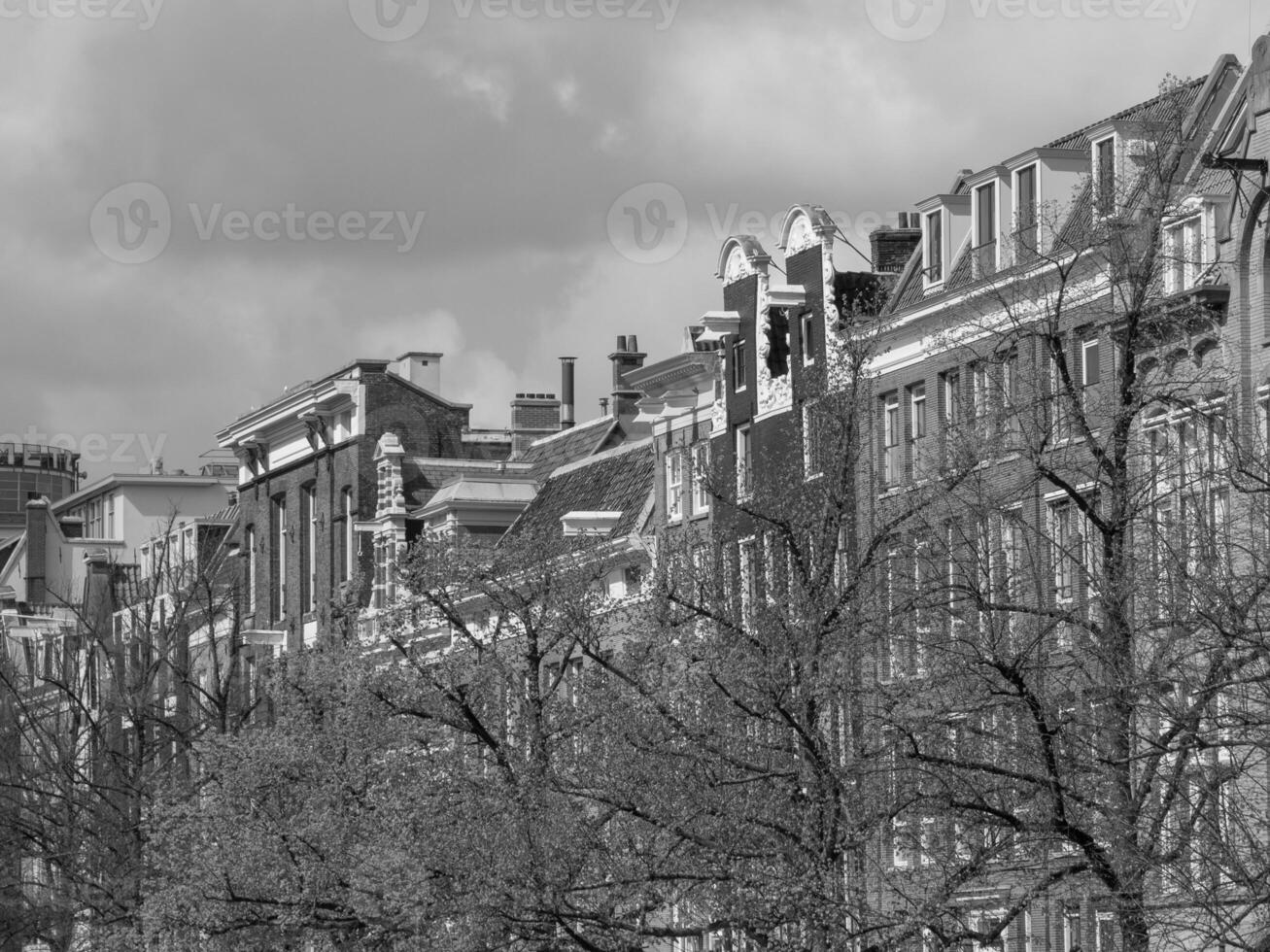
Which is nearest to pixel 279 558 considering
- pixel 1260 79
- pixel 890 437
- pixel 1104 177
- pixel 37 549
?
pixel 890 437

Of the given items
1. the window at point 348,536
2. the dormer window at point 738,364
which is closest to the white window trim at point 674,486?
the dormer window at point 738,364

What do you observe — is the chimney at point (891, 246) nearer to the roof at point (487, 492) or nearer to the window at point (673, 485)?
the window at point (673, 485)

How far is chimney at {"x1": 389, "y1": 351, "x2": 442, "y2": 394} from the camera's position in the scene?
293ft

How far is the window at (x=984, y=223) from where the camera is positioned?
178 ft

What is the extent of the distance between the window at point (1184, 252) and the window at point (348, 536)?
39.5 m

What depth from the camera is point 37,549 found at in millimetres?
130250

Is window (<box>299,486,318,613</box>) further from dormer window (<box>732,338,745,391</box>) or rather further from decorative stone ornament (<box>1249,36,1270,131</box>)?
decorative stone ornament (<box>1249,36,1270,131</box>)

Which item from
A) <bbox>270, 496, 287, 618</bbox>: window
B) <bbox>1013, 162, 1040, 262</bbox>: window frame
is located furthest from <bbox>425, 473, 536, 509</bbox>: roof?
<bbox>1013, 162, 1040, 262</bbox>: window frame

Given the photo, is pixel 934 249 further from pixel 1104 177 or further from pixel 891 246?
pixel 1104 177

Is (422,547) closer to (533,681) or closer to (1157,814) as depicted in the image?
(533,681)

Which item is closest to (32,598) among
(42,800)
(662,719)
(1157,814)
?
(42,800)

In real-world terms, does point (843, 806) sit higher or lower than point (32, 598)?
lower

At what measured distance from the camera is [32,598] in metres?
130

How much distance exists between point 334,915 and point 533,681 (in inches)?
215
